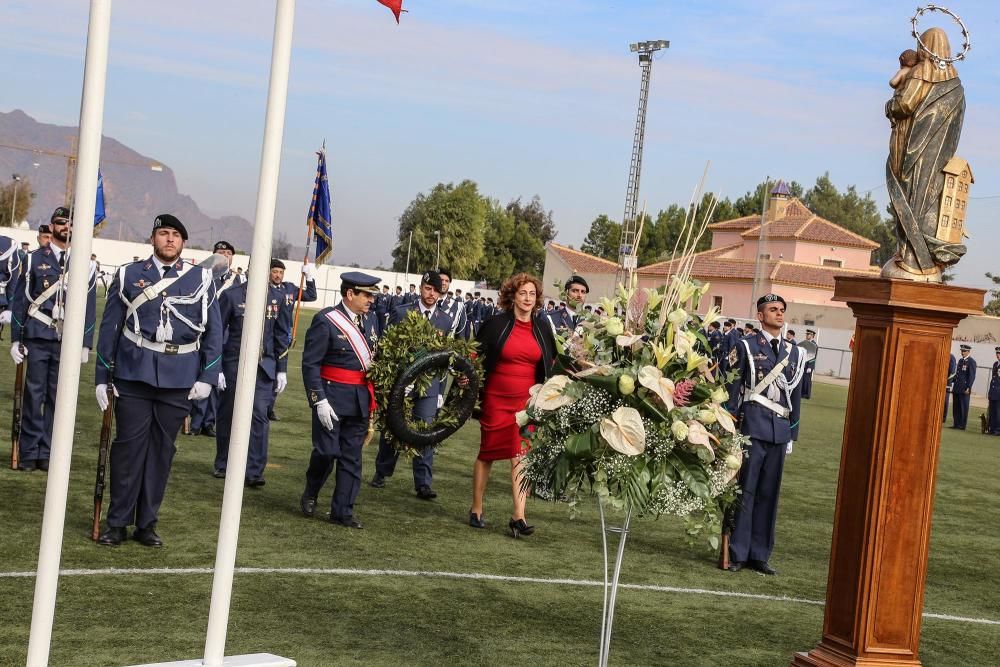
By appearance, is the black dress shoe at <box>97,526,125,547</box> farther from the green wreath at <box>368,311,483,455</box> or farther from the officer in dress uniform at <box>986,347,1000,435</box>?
the officer in dress uniform at <box>986,347,1000,435</box>

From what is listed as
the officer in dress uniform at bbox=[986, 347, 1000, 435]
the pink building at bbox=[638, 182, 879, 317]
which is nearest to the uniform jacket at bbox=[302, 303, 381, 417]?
the officer in dress uniform at bbox=[986, 347, 1000, 435]

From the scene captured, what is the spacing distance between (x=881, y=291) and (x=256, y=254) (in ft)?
A: 9.54

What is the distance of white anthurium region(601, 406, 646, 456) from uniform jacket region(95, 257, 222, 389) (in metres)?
3.72

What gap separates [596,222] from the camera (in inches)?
4040

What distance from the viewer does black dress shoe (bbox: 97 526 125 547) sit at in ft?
24.5

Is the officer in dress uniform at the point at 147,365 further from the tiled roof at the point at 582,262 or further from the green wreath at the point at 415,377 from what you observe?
the tiled roof at the point at 582,262

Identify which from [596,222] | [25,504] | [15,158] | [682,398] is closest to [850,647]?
[682,398]

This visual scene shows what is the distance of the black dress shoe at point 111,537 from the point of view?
7469mm

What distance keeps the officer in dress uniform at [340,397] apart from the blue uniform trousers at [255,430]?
1.14m

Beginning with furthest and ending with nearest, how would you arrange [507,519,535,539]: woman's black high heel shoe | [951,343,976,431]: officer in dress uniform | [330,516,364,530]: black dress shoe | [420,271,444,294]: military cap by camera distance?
[951,343,976,431]: officer in dress uniform → [420,271,444,294]: military cap → [507,519,535,539]: woman's black high heel shoe → [330,516,364,530]: black dress shoe

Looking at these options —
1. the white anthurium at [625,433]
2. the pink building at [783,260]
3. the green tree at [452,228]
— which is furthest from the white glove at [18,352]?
the green tree at [452,228]

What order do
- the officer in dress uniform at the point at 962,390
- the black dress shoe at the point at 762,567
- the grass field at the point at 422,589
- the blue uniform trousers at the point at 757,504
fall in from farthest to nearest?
the officer in dress uniform at the point at 962,390
the blue uniform trousers at the point at 757,504
the black dress shoe at the point at 762,567
the grass field at the point at 422,589

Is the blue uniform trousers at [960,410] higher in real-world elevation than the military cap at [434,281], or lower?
lower

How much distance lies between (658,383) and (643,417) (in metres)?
0.21
